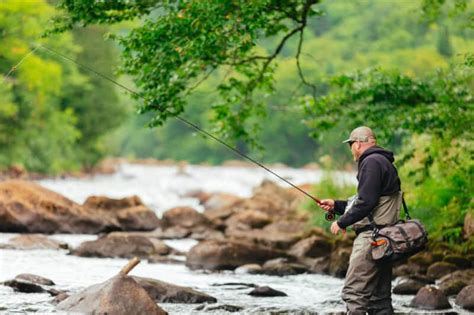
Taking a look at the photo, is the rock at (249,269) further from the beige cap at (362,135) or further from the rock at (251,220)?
the beige cap at (362,135)

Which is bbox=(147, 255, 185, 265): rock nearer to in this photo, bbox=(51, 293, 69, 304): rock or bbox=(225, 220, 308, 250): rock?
bbox=(225, 220, 308, 250): rock

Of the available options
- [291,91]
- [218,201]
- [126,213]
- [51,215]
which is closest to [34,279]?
[291,91]

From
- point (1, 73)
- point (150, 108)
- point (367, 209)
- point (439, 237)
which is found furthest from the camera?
point (1, 73)

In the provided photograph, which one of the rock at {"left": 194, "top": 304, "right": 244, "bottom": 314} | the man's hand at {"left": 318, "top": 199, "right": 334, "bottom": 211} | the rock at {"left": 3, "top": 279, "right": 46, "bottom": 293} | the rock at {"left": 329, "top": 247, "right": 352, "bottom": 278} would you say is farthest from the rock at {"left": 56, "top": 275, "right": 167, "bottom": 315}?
the rock at {"left": 329, "top": 247, "right": 352, "bottom": 278}

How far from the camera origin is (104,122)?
4622cm

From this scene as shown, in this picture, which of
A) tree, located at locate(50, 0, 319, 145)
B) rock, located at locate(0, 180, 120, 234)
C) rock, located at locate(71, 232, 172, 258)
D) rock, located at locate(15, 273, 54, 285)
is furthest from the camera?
rock, located at locate(0, 180, 120, 234)

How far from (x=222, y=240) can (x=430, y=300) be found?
5.00 meters

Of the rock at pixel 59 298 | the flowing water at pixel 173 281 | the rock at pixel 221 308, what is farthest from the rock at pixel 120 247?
the rock at pixel 221 308

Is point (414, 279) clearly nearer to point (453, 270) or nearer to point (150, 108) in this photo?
point (453, 270)

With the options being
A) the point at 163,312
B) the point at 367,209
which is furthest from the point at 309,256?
the point at 367,209

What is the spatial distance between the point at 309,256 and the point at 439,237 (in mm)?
2219

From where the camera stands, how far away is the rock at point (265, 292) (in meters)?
11.2

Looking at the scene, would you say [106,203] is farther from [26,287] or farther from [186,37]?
[186,37]

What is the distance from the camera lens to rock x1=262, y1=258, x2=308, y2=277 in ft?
44.6
